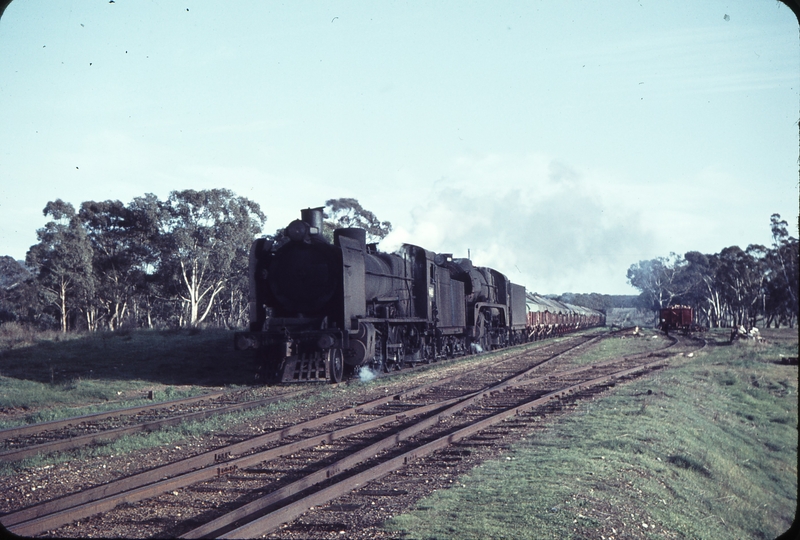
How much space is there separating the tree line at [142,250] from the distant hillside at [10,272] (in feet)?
52.0

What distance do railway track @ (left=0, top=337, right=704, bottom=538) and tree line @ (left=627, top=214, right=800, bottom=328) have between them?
14.1ft

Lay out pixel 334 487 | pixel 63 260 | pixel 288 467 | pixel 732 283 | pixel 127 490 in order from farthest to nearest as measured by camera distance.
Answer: pixel 63 260 → pixel 732 283 → pixel 288 467 → pixel 127 490 → pixel 334 487

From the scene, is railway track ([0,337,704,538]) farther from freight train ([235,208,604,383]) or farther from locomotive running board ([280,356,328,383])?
freight train ([235,208,604,383])

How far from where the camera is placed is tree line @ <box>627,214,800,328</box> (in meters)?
9.03

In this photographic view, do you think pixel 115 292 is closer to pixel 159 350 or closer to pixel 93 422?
pixel 159 350

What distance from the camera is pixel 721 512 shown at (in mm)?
7852

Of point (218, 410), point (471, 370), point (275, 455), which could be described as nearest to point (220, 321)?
point (471, 370)

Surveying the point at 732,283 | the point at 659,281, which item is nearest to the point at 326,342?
the point at 732,283

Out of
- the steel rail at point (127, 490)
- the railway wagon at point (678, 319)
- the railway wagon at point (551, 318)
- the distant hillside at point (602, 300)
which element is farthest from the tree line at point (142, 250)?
the distant hillside at point (602, 300)

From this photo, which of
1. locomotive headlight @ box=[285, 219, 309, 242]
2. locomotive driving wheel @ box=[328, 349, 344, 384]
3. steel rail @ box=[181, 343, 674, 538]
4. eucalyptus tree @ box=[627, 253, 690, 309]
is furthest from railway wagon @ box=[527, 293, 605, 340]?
steel rail @ box=[181, 343, 674, 538]

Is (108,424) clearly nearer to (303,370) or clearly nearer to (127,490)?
(127,490)

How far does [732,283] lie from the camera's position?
94.8 feet

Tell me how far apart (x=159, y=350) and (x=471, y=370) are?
39.3 feet

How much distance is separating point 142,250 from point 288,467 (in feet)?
145
